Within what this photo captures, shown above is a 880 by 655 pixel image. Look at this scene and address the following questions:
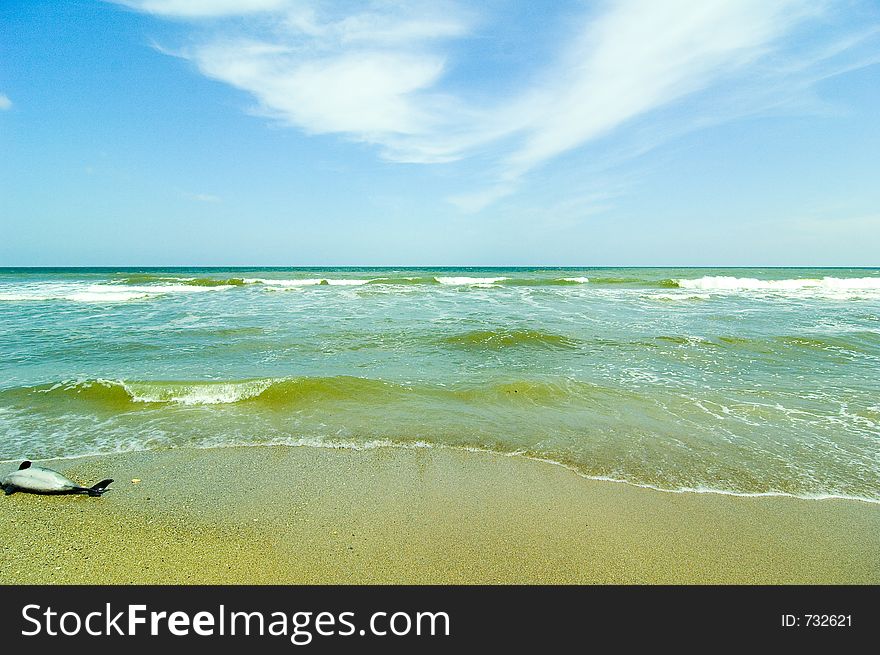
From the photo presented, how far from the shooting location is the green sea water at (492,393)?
15.5ft

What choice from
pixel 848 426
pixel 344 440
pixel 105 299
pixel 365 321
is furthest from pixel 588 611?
pixel 105 299

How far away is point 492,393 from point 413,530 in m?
3.65

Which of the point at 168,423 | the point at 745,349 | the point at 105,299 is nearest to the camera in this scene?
the point at 168,423

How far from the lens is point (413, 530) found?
3303 millimetres

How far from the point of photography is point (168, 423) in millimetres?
5625

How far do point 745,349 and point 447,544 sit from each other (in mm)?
9668

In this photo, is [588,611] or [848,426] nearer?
[588,611]

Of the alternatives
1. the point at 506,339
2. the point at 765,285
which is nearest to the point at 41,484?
the point at 506,339

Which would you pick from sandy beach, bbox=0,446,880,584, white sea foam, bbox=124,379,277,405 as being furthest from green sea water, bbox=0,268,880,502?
sandy beach, bbox=0,446,880,584

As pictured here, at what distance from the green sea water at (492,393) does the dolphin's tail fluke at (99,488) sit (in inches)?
42.8

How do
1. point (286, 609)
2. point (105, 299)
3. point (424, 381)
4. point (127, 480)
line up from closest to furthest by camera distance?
point (286, 609) < point (127, 480) < point (424, 381) < point (105, 299)

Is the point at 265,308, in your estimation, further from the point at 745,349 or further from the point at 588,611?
the point at 588,611

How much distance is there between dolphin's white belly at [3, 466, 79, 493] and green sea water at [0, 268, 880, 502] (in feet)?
3.34

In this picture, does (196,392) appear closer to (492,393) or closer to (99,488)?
(99,488)
